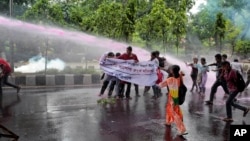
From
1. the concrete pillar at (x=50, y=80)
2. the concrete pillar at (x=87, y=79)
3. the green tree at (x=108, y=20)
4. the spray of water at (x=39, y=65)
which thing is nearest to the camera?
the concrete pillar at (x=50, y=80)

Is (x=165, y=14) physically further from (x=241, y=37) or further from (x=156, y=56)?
(x=241, y=37)

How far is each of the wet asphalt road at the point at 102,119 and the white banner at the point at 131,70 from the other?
653mm

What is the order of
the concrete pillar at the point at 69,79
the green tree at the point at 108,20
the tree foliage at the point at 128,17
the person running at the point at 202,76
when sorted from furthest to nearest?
the tree foliage at the point at 128,17 < the green tree at the point at 108,20 < the concrete pillar at the point at 69,79 < the person running at the point at 202,76

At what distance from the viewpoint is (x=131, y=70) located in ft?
41.0

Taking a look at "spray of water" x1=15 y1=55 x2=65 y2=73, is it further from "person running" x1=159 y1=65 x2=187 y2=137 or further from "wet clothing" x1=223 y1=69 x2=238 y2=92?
"person running" x1=159 y1=65 x2=187 y2=137

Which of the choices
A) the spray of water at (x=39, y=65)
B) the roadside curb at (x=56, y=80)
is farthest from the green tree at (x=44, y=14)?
the roadside curb at (x=56, y=80)

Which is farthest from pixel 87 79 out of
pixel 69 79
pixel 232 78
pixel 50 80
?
pixel 232 78

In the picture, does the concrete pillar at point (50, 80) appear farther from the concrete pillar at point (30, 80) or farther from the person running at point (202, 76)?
→ the person running at point (202, 76)

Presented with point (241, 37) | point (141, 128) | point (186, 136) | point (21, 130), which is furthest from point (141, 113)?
point (241, 37)

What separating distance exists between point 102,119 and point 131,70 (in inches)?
154

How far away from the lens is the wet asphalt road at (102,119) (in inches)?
288

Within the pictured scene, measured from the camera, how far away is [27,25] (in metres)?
20.0

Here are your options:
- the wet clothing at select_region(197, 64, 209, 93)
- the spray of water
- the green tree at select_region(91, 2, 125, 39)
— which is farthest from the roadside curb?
the wet clothing at select_region(197, 64, 209, 93)

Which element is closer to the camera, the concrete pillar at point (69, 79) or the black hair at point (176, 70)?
the black hair at point (176, 70)
